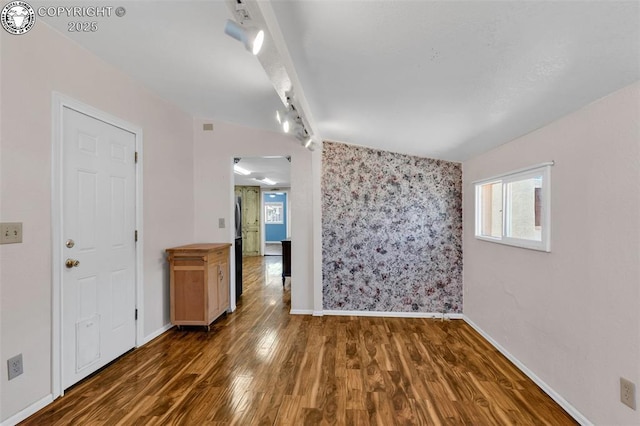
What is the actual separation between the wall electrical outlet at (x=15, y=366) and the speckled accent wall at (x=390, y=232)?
281cm

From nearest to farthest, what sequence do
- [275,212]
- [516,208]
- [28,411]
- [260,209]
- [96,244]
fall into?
1. [28,411]
2. [96,244]
3. [516,208]
4. [260,209]
5. [275,212]

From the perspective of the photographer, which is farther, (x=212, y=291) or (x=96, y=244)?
(x=212, y=291)

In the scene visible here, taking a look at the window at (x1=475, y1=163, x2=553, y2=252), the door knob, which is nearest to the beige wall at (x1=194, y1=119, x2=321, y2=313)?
the door knob

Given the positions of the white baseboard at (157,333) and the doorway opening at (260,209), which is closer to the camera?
the white baseboard at (157,333)

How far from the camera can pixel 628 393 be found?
59.6 inches

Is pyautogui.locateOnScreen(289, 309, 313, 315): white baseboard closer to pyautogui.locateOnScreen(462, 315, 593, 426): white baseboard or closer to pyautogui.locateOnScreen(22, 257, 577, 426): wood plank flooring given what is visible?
pyautogui.locateOnScreen(22, 257, 577, 426): wood plank flooring

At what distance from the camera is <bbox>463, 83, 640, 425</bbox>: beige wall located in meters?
1.52

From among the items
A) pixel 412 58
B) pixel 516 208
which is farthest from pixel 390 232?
pixel 412 58

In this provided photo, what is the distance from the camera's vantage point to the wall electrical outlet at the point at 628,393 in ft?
4.87

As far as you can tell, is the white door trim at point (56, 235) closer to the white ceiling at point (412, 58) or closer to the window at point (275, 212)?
the white ceiling at point (412, 58)

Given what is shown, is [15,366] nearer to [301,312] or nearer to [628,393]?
[301,312]

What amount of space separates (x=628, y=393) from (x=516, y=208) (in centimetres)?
154

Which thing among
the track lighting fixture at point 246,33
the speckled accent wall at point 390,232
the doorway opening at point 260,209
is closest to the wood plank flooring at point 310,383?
the speckled accent wall at point 390,232

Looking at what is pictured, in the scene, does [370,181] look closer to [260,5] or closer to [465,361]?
[465,361]
